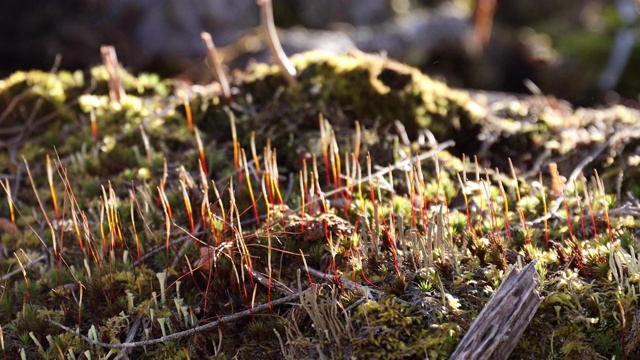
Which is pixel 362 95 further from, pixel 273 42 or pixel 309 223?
pixel 309 223

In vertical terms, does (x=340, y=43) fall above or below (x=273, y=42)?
below

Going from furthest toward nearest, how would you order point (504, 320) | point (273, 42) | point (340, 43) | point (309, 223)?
point (340, 43), point (273, 42), point (309, 223), point (504, 320)

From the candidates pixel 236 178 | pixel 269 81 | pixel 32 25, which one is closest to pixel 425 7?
pixel 32 25

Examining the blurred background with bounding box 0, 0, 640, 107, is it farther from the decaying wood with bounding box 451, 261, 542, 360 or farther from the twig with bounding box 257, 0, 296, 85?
the decaying wood with bounding box 451, 261, 542, 360

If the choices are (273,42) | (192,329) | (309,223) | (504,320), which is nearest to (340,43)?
(273,42)

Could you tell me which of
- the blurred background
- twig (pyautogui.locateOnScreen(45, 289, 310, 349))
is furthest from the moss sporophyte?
the blurred background
